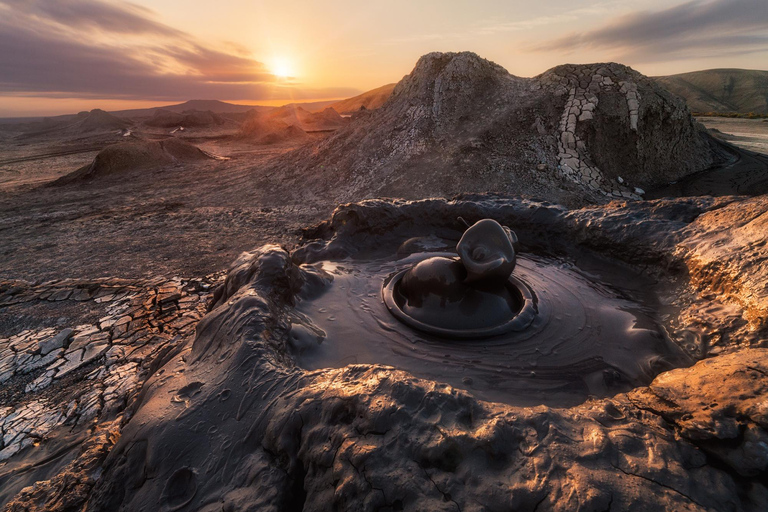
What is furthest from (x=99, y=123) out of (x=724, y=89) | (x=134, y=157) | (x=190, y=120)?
(x=724, y=89)

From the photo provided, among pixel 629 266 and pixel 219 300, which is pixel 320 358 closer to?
pixel 219 300

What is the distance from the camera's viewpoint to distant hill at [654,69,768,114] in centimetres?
5019

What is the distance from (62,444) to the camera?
2955 mm

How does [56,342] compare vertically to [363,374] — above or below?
below

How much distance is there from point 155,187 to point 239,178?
277 cm

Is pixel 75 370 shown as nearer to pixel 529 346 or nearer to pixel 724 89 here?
pixel 529 346

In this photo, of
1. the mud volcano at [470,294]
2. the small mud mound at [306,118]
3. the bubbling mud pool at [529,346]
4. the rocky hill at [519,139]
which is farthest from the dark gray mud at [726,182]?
the small mud mound at [306,118]

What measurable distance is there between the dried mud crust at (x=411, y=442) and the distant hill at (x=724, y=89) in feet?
202

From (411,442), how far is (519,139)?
9703 mm

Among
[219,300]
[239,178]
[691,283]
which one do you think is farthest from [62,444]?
[239,178]

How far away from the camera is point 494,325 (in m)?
2.98

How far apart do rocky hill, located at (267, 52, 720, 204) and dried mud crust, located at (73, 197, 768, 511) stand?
7435 mm

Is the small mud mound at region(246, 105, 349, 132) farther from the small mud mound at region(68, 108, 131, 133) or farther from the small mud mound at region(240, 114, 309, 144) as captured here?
the small mud mound at region(68, 108, 131, 133)

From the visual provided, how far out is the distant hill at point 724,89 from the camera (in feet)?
165
